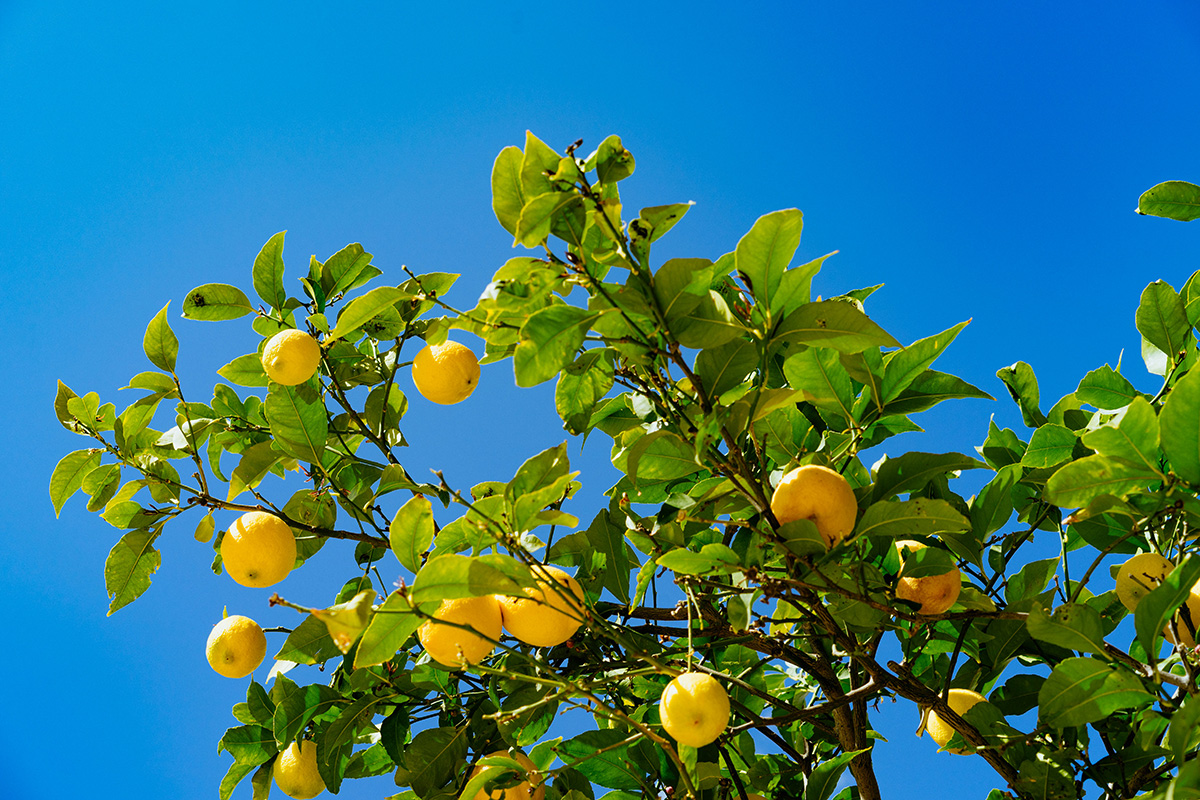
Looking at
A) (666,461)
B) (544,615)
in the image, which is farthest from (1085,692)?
(544,615)

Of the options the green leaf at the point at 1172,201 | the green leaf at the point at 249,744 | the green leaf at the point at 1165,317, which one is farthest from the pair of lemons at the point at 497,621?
the green leaf at the point at 1172,201

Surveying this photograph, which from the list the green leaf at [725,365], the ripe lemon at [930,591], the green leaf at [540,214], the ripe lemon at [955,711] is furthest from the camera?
the ripe lemon at [955,711]

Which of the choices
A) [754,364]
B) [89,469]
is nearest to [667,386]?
[754,364]

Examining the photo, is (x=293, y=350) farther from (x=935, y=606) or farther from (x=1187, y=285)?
(x=1187, y=285)

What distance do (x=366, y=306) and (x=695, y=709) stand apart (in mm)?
935

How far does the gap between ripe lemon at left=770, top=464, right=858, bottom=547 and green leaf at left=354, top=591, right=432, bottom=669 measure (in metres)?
0.56

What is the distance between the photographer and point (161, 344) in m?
1.85

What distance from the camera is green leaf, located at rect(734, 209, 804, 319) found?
113 cm

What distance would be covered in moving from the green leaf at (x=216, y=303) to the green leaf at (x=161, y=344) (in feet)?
0.32

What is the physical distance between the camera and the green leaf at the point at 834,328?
1.16 meters

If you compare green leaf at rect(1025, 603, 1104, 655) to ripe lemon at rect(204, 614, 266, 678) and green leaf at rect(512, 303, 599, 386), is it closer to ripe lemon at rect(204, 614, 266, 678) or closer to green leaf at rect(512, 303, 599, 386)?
green leaf at rect(512, 303, 599, 386)

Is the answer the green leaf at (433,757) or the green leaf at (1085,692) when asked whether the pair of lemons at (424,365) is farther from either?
the green leaf at (1085,692)

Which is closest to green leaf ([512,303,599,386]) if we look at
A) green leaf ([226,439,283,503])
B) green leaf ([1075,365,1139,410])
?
green leaf ([226,439,283,503])

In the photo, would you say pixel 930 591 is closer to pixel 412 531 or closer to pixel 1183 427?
pixel 1183 427
